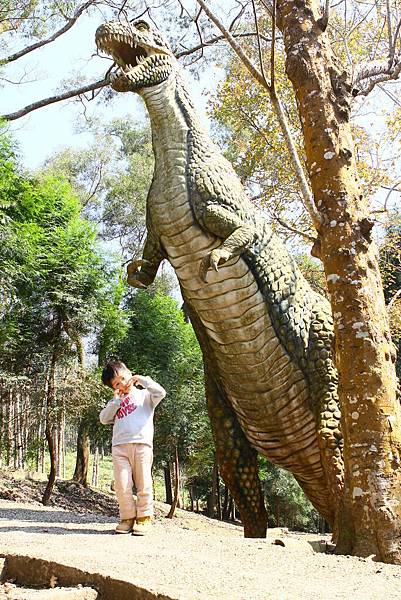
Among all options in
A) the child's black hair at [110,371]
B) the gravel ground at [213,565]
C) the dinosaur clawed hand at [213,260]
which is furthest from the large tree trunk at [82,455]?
the dinosaur clawed hand at [213,260]

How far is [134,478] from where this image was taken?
15.1 feet

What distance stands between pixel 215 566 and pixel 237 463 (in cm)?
205

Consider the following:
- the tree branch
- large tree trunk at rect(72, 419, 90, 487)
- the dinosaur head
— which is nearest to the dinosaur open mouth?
the dinosaur head

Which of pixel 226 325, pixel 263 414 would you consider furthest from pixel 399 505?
pixel 226 325

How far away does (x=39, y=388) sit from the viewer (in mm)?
13445

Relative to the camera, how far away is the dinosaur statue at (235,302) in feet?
14.6

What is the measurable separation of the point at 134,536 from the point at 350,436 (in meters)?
1.45

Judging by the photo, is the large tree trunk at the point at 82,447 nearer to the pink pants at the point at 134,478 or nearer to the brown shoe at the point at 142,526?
the pink pants at the point at 134,478

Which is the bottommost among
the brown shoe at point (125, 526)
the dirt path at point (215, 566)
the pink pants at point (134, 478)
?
the dirt path at point (215, 566)

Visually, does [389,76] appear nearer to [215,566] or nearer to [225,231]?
[225,231]

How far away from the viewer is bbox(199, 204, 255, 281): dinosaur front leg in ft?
14.2

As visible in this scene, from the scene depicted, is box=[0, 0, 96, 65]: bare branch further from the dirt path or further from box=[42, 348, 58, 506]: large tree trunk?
the dirt path

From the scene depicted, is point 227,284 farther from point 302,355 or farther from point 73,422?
point 73,422

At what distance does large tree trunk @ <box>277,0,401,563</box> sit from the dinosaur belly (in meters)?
0.59
